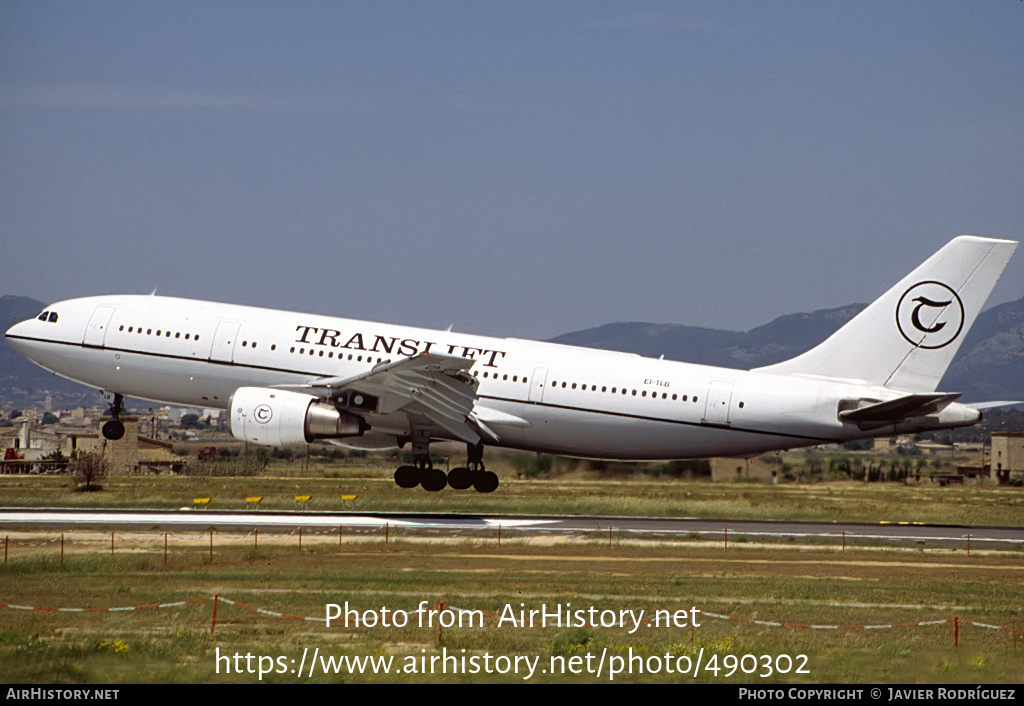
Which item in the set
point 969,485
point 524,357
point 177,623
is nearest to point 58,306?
point 524,357

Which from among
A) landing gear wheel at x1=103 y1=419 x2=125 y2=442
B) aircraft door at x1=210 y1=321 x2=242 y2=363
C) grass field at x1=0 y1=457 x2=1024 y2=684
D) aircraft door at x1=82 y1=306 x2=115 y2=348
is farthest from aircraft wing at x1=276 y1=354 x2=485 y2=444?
aircraft door at x1=82 y1=306 x2=115 y2=348

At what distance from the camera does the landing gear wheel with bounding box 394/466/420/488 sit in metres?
41.2

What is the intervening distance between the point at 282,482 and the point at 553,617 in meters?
38.6

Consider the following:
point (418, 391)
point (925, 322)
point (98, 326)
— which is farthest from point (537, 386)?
point (98, 326)

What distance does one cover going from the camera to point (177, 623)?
22.3m

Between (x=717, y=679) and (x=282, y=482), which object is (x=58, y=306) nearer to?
(x=282, y=482)

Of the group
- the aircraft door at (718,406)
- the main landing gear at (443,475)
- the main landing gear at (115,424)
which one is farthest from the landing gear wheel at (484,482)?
the main landing gear at (115,424)

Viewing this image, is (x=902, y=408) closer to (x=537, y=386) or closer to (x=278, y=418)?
(x=537, y=386)

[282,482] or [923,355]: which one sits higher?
[923,355]

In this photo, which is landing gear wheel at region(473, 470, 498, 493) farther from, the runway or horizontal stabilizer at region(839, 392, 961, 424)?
horizontal stabilizer at region(839, 392, 961, 424)

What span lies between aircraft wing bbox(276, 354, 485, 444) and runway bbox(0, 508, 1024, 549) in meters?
3.32

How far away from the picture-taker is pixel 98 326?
139ft

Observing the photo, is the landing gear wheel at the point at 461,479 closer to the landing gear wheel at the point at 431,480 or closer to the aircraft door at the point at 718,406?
the landing gear wheel at the point at 431,480

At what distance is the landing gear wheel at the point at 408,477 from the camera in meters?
41.2
